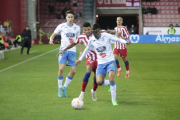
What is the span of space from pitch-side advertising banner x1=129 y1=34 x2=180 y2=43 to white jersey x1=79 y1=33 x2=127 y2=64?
35.8 meters

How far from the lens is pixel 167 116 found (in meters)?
7.91

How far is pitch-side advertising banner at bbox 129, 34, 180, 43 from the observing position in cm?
4459

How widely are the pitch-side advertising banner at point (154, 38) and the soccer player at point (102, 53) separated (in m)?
35.8

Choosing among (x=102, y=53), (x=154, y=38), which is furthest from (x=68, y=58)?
(x=154, y=38)

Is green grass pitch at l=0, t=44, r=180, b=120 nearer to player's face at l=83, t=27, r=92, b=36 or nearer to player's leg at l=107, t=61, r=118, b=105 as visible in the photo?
player's leg at l=107, t=61, r=118, b=105

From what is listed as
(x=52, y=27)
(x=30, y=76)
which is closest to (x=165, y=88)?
(x=30, y=76)

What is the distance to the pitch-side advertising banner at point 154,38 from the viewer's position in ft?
146

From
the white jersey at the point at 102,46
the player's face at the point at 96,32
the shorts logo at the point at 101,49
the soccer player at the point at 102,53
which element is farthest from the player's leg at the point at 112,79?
the player's face at the point at 96,32

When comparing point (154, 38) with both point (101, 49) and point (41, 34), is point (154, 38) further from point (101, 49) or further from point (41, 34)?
point (101, 49)

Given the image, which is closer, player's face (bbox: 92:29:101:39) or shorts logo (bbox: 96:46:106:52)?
player's face (bbox: 92:29:101:39)

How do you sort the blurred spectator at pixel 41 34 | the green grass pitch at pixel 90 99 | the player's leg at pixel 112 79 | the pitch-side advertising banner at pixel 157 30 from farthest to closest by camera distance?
the pitch-side advertising banner at pixel 157 30 < the blurred spectator at pixel 41 34 < the player's leg at pixel 112 79 < the green grass pitch at pixel 90 99

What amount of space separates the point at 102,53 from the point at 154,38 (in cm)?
3662

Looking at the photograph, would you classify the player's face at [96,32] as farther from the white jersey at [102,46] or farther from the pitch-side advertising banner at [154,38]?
the pitch-side advertising banner at [154,38]

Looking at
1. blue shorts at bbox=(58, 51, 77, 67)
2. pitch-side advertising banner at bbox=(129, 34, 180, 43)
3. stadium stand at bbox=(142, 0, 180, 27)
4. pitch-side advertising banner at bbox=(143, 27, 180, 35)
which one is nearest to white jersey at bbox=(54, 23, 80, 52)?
blue shorts at bbox=(58, 51, 77, 67)
